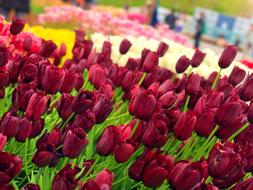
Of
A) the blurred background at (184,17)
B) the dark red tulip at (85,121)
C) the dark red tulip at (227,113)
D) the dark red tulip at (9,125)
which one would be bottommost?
the blurred background at (184,17)

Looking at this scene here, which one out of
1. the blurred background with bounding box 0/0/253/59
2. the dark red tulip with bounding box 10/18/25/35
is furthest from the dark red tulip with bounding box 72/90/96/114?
the blurred background with bounding box 0/0/253/59

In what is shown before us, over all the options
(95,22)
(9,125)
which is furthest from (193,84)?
(95,22)

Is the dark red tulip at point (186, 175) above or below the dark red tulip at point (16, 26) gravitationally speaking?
below

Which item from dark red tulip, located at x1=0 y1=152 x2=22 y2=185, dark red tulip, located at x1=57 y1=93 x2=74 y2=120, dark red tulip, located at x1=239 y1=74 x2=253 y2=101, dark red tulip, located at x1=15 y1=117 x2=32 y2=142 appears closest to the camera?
dark red tulip, located at x1=0 y1=152 x2=22 y2=185

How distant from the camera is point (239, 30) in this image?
70.8 ft

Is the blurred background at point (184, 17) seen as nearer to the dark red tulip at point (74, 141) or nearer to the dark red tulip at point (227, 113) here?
the dark red tulip at point (227, 113)

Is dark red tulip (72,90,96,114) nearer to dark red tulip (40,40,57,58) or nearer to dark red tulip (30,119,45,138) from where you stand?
dark red tulip (30,119,45,138)

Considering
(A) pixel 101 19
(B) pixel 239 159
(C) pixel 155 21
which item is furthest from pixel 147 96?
(C) pixel 155 21

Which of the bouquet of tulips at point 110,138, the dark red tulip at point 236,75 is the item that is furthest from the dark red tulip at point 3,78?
the dark red tulip at point 236,75

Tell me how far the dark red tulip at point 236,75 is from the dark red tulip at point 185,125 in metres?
0.65

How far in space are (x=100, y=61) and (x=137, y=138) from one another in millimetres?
808

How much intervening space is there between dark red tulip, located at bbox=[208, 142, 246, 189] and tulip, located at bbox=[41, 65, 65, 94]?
482 mm

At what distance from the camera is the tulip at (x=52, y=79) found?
1.71m

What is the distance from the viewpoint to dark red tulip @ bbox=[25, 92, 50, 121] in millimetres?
1579
